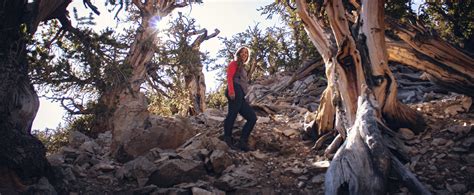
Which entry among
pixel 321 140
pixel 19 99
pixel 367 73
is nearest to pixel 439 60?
pixel 367 73

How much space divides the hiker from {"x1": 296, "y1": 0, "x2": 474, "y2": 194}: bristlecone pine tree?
1.21 metres

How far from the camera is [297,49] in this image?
12555mm

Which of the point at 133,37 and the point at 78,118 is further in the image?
the point at 133,37

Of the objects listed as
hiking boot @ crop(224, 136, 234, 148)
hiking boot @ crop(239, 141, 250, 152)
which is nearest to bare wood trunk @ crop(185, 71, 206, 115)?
hiking boot @ crop(224, 136, 234, 148)

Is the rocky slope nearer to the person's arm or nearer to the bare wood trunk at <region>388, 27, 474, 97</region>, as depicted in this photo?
the bare wood trunk at <region>388, 27, 474, 97</region>

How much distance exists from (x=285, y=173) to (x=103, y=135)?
445cm

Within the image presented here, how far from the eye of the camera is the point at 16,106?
455 cm

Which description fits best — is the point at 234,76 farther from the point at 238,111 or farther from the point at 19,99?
the point at 19,99

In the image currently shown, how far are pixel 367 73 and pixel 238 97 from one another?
75.6 inches

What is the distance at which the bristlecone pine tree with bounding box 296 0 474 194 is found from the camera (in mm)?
4602

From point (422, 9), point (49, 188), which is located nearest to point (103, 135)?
point (49, 188)

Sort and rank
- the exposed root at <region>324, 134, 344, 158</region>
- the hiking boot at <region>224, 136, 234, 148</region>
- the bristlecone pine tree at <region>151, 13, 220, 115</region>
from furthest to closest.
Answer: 1. the bristlecone pine tree at <region>151, 13, 220, 115</region>
2. the hiking boot at <region>224, 136, 234, 148</region>
3. the exposed root at <region>324, 134, 344, 158</region>

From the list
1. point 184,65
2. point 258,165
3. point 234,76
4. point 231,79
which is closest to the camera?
point 258,165

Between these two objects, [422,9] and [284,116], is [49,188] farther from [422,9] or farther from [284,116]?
[422,9]
